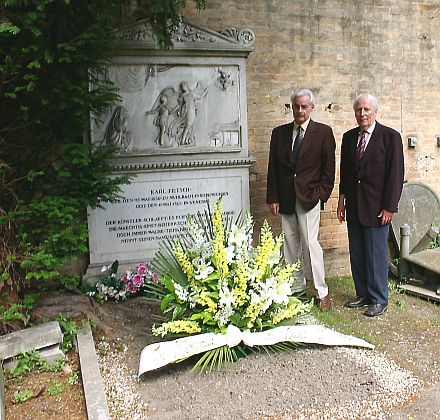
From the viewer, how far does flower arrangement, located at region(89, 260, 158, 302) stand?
4.49 m

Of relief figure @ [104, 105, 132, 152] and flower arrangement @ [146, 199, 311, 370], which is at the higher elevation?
relief figure @ [104, 105, 132, 152]

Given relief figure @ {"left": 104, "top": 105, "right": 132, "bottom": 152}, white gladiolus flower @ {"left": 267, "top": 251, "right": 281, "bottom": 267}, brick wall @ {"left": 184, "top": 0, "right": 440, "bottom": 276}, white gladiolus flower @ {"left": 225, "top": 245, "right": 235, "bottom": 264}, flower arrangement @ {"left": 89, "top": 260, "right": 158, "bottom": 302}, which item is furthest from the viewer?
brick wall @ {"left": 184, "top": 0, "right": 440, "bottom": 276}

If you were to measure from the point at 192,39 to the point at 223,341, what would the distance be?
3.21 meters

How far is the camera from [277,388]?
2.77 meters

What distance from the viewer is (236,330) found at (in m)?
3.06

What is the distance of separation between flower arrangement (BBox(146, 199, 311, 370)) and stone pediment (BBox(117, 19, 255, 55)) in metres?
2.23

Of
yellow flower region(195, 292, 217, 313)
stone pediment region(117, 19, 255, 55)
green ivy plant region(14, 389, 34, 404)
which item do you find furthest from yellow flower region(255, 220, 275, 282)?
stone pediment region(117, 19, 255, 55)

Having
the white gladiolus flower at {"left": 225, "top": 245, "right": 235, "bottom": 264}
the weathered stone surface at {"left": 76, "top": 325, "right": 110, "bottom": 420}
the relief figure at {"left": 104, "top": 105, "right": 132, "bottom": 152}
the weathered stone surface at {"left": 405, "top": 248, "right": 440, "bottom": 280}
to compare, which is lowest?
the weathered stone surface at {"left": 76, "top": 325, "right": 110, "bottom": 420}

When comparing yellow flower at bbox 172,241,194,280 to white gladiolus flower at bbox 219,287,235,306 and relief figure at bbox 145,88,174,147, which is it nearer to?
white gladiolus flower at bbox 219,287,235,306

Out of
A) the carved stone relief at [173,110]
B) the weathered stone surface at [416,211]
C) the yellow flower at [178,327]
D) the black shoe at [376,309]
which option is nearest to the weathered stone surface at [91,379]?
the yellow flower at [178,327]

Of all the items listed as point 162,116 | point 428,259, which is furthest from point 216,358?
point 428,259

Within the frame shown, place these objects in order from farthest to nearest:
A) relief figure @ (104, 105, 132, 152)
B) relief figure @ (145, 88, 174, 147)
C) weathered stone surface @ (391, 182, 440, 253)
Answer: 1. weathered stone surface @ (391, 182, 440, 253)
2. relief figure @ (145, 88, 174, 147)
3. relief figure @ (104, 105, 132, 152)

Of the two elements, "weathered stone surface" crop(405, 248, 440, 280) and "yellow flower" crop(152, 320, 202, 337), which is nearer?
"yellow flower" crop(152, 320, 202, 337)

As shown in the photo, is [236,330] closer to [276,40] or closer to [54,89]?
[54,89]
